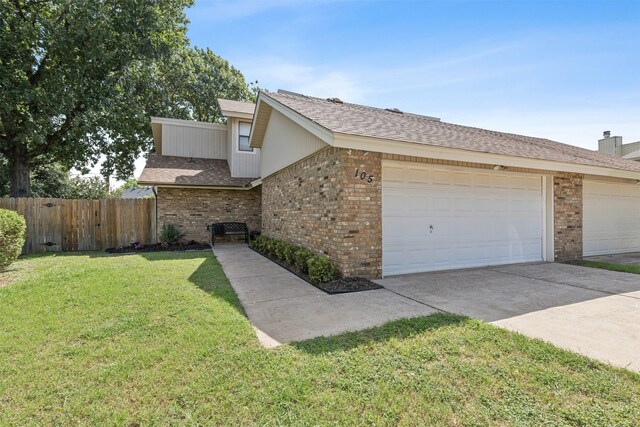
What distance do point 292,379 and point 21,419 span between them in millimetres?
2013

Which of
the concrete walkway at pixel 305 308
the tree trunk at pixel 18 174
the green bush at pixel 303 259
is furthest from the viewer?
the tree trunk at pixel 18 174

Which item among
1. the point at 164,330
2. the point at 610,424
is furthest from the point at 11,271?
the point at 610,424

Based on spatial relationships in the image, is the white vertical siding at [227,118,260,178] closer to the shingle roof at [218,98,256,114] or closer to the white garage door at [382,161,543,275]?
the shingle roof at [218,98,256,114]

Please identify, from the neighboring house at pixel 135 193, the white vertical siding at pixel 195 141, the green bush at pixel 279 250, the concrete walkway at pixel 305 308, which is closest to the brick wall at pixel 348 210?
the concrete walkway at pixel 305 308

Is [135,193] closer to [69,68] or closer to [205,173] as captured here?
[69,68]

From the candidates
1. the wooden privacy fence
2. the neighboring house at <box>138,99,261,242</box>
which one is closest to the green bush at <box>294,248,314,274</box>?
the neighboring house at <box>138,99,261,242</box>

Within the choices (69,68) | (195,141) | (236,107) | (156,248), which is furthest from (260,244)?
(69,68)

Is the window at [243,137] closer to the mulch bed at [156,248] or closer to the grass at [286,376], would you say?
the mulch bed at [156,248]

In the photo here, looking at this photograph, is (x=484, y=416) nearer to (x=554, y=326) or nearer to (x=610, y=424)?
(x=610, y=424)

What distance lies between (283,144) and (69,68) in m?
12.4

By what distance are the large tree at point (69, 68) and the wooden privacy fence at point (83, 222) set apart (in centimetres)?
438

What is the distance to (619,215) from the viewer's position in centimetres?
995

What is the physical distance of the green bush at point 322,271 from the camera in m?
5.97

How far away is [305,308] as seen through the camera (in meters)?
4.61
